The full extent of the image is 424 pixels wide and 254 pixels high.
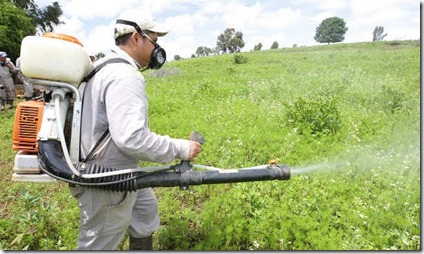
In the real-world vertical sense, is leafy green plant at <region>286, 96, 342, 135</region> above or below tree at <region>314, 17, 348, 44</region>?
below

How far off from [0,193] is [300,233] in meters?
5.01

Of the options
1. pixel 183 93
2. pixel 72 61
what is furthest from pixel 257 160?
pixel 183 93

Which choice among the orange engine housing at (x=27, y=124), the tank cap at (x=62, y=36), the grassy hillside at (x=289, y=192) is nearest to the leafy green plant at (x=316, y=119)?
the grassy hillside at (x=289, y=192)

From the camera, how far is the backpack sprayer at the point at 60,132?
2631mm

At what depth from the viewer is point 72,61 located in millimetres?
2682

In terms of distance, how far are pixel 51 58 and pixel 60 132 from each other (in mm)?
563

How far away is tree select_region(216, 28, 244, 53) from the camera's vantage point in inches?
3781

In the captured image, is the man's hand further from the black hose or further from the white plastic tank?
the white plastic tank

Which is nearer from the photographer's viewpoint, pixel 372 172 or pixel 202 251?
pixel 202 251

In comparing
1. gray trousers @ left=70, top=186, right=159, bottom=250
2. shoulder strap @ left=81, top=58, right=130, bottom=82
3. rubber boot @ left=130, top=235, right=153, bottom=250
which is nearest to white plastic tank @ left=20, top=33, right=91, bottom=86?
shoulder strap @ left=81, top=58, right=130, bottom=82

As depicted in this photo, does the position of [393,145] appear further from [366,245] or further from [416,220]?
[366,245]

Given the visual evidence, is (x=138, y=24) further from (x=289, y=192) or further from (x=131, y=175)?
(x=289, y=192)

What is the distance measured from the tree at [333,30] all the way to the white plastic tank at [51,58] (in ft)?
339

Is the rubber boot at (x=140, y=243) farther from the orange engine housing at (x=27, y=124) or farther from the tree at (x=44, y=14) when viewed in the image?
the tree at (x=44, y=14)
